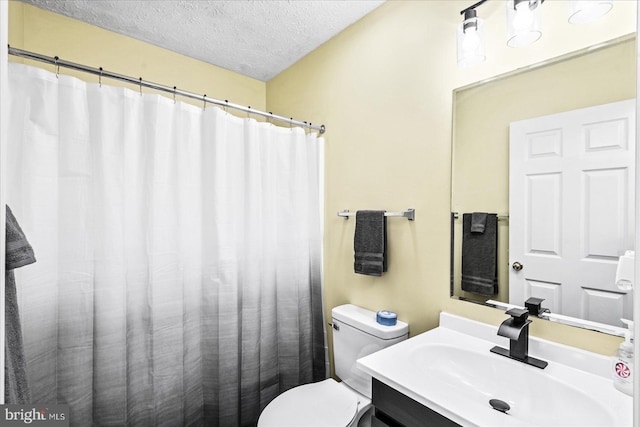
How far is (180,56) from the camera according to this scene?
7.09 ft

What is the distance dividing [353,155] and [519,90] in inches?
34.9

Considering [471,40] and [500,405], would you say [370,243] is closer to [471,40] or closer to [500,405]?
[500,405]

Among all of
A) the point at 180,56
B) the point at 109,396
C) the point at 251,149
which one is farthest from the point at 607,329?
the point at 180,56

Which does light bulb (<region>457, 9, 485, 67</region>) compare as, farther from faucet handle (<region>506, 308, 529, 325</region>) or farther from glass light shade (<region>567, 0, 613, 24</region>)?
faucet handle (<region>506, 308, 529, 325</region>)

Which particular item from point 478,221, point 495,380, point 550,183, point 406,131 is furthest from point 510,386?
point 406,131

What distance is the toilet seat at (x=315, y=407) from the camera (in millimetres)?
1334

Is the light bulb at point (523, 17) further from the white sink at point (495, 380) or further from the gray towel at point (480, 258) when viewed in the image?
the white sink at point (495, 380)

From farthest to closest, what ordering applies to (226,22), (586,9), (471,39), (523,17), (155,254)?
(226,22)
(155,254)
(471,39)
(523,17)
(586,9)

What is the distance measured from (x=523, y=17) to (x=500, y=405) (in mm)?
1326

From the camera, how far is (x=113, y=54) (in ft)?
6.25

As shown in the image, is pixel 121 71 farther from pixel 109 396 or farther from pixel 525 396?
pixel 525 396

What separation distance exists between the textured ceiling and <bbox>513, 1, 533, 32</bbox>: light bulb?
0.82 meters

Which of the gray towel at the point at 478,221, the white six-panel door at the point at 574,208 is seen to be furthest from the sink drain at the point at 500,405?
the gray towel at the point at 478,221

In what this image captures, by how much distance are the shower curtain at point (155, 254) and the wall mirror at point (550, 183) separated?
99cm
